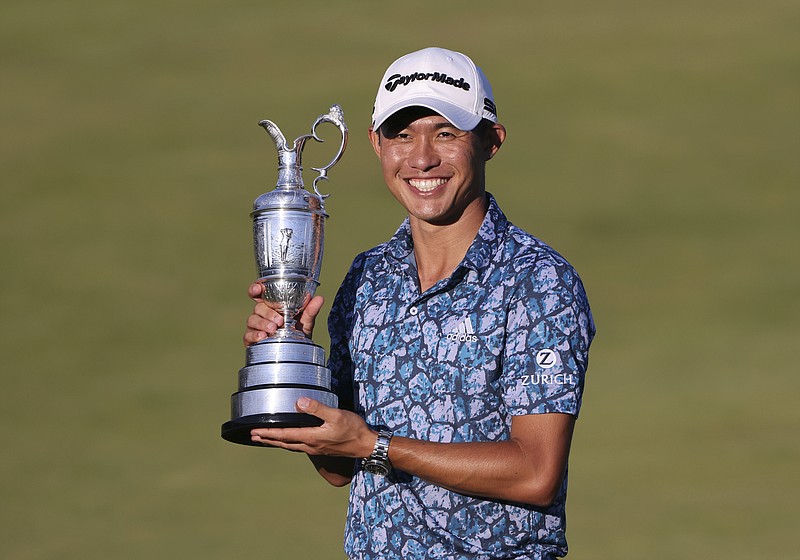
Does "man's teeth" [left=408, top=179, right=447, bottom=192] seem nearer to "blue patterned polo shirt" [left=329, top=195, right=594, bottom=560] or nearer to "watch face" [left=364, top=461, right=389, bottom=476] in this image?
"blue patterned polo shirt" [left=329, top=195, right=594, bottom=560]

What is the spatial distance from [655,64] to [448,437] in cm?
926

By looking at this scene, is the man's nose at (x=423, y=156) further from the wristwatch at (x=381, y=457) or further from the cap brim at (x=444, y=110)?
the wristwatch at (x=381, y=457)

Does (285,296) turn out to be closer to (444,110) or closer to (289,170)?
(289,170)

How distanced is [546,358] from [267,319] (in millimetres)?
729

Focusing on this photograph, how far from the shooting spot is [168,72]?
12.3 metres

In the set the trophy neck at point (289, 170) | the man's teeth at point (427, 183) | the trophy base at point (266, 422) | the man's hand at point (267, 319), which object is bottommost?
the trophy base at point (266, 422)

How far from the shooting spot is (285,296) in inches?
148

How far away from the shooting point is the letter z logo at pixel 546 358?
3.38 m

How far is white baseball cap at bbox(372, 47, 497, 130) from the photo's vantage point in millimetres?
3572

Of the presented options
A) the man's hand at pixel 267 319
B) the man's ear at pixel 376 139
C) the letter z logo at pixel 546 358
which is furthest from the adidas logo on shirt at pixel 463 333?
the man's ear at pixel 376 139

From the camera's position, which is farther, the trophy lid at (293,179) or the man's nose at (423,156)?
the trophy lid at (293,179)

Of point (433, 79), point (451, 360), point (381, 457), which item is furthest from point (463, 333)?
point (433, 79)

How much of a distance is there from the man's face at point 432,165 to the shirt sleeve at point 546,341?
26 centimetres

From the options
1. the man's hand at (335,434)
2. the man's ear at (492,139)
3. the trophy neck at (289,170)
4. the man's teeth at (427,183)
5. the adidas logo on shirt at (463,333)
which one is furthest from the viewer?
the trophy neck at (289,170)
